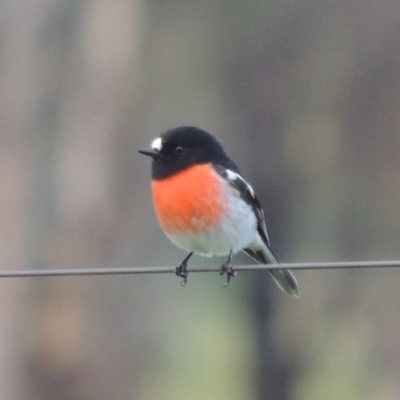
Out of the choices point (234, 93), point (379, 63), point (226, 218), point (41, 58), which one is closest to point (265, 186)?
point (234, 93)

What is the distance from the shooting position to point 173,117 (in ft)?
37.9

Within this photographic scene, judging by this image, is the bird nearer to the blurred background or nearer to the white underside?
the white underside

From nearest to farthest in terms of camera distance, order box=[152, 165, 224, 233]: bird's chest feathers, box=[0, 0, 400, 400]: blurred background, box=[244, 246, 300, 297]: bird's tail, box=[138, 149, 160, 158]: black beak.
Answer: box=[152, 165, 224, 233]: bird's chest feathers, box=[138, 149, 160, 158]: black beak, box=[244, 246, 300, 297]: bird's tail, box=[0, 0, 400, 400]: blurred background

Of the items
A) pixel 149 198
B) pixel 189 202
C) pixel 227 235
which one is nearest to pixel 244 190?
pixel 227 235

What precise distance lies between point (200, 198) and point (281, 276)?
0.75 meters

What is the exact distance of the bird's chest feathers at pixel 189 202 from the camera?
14.6ft

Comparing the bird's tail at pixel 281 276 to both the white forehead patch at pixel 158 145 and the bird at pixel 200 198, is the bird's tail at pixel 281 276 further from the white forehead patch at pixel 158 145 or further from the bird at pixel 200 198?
the white forehead patch at pixel 158 145

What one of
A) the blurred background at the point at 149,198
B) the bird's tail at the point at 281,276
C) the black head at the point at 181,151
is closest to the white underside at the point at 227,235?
the black head at the point at 181,151

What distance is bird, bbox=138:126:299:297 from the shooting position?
4473 millimetres

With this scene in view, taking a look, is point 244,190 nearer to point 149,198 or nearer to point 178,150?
point 178,150

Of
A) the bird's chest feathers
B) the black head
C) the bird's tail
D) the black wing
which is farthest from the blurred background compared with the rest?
the bird's chest feathers

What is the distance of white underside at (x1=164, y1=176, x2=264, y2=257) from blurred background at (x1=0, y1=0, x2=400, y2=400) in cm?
492

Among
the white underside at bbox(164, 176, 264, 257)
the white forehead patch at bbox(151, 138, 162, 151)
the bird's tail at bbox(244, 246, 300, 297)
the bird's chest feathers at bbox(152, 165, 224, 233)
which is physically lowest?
the bird's tail at bbox(244, 246, 300, 297)

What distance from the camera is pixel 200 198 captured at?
4.49m
